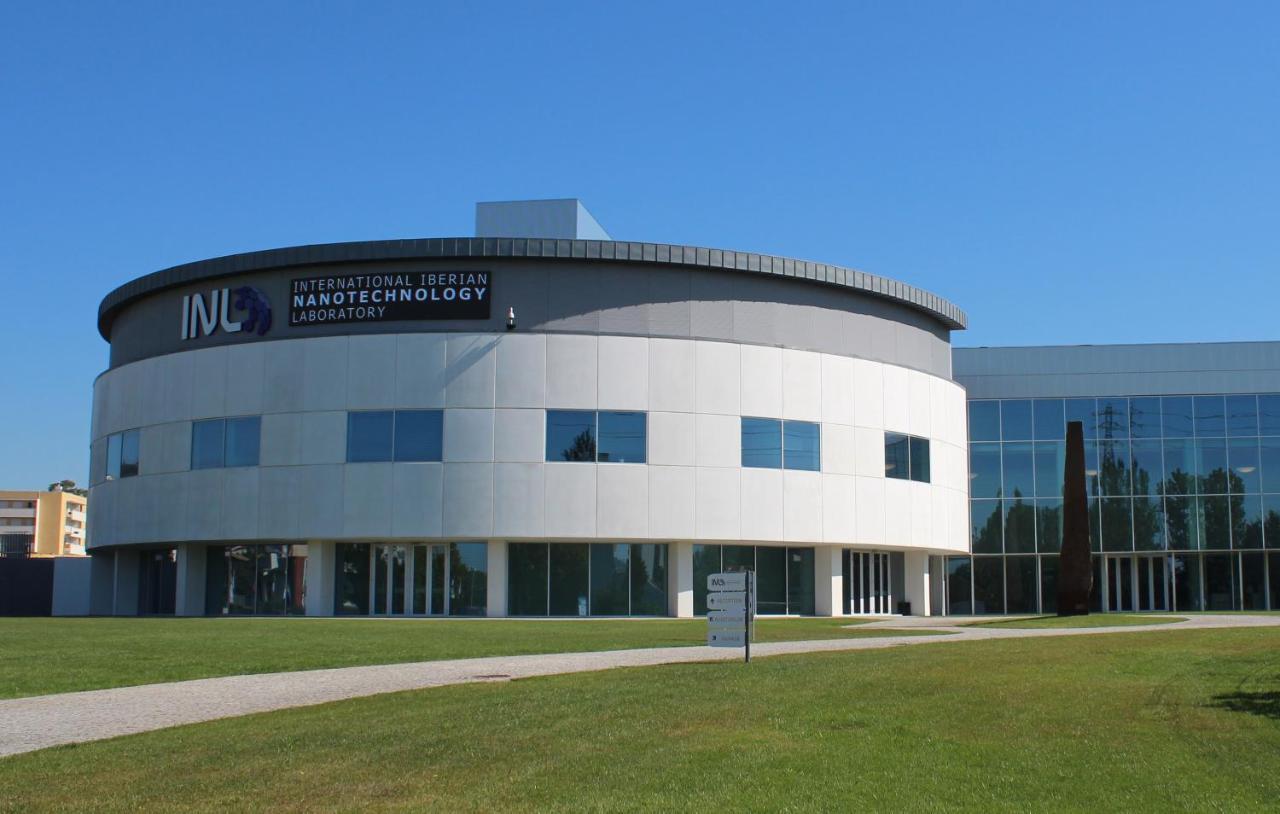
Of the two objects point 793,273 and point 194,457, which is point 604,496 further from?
point 194,457

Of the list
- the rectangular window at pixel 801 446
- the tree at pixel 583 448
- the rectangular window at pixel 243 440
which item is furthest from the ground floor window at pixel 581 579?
the rectangular window at pixel 243 440

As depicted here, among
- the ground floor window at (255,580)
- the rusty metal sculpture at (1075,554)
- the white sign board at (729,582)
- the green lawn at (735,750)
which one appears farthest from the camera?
the ground floor window at (255,580)

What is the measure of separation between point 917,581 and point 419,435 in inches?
862

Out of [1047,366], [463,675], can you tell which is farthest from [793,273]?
[463,675]

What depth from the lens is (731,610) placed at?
22.7m

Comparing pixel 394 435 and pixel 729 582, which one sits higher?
pixel 394 435

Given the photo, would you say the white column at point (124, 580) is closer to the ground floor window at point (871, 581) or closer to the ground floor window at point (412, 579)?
the ground floor window at point (412, 579)

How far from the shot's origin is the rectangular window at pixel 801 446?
47906 millimetres

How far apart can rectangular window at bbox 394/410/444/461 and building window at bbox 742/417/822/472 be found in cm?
1050

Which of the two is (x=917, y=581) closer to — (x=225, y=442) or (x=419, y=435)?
(x=419, y=435)

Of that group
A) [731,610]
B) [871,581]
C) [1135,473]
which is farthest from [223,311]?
[1135,473]

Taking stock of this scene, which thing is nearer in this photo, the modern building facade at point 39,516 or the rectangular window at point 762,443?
the rectangular window at point 762,443

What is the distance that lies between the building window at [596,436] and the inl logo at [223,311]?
11.2 meters

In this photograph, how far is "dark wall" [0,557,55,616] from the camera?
215 ft
